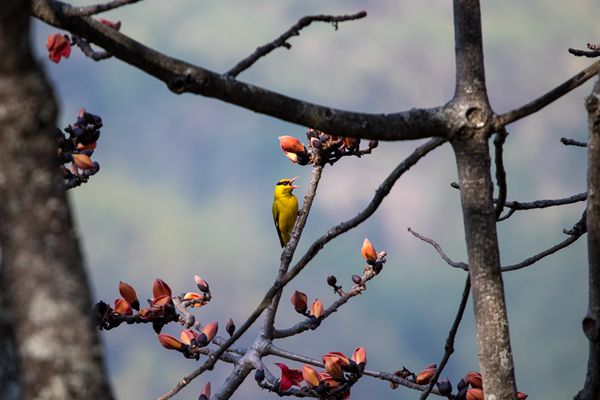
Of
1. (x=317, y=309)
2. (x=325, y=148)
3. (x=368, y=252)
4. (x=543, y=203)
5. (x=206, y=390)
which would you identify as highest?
(x=325, y=148)

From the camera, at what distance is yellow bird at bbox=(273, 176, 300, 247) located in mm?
9594

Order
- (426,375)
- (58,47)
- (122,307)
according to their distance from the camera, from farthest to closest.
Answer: (122,307)
(426,375)
(58,47)

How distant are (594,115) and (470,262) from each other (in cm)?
63

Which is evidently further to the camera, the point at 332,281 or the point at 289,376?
the point at 332,281

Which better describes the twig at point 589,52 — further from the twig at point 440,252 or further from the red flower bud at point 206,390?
the red flower bud at point 206,390

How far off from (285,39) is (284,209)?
6.83m

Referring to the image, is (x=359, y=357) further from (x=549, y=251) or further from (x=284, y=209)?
(x=284, y=209)

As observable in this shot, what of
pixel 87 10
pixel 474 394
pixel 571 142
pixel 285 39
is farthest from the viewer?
pixel 571 142

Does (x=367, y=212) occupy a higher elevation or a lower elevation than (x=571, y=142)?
lower

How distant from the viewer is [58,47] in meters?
3.29

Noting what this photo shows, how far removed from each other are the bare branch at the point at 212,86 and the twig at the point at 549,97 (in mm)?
415

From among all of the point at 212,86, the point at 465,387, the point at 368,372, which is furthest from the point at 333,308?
the point at 212,86

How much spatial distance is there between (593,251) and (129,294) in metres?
2.17

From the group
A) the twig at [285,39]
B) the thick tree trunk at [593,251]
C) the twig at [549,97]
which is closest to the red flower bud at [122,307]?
the twig at [285,39]
